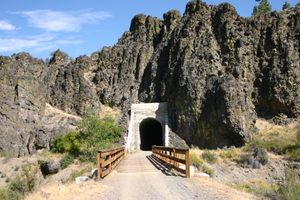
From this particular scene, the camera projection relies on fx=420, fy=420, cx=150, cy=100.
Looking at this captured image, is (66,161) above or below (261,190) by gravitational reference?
above

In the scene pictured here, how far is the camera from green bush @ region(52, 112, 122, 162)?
39.8m

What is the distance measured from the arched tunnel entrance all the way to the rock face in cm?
338

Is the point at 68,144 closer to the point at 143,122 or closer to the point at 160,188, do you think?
the point at 143,122

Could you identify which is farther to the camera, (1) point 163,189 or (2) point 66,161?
(2) point 66,161

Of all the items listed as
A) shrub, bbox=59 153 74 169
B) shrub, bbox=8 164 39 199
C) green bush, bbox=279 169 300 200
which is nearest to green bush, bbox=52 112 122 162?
shrub, bbox=59 153 74 169

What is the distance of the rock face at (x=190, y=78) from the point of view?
45562 millimetres

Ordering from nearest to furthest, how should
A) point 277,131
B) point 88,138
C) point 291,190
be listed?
point 291,190
point 88,138
point 277,131

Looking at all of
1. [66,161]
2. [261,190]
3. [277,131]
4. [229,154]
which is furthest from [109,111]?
[261,190]

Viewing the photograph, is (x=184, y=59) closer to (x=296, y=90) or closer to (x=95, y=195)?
(x=296, y=90)

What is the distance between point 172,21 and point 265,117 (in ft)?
75.8

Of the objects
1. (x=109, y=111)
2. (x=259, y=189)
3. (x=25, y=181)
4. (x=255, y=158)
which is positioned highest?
(x=109, y=111)

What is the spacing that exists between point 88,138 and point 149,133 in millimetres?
16779

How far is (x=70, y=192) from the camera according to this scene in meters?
13.1

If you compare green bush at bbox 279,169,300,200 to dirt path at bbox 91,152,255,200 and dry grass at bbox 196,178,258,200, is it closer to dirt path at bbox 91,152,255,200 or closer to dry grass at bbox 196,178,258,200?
dry grass at bbox 196,178,258,200
